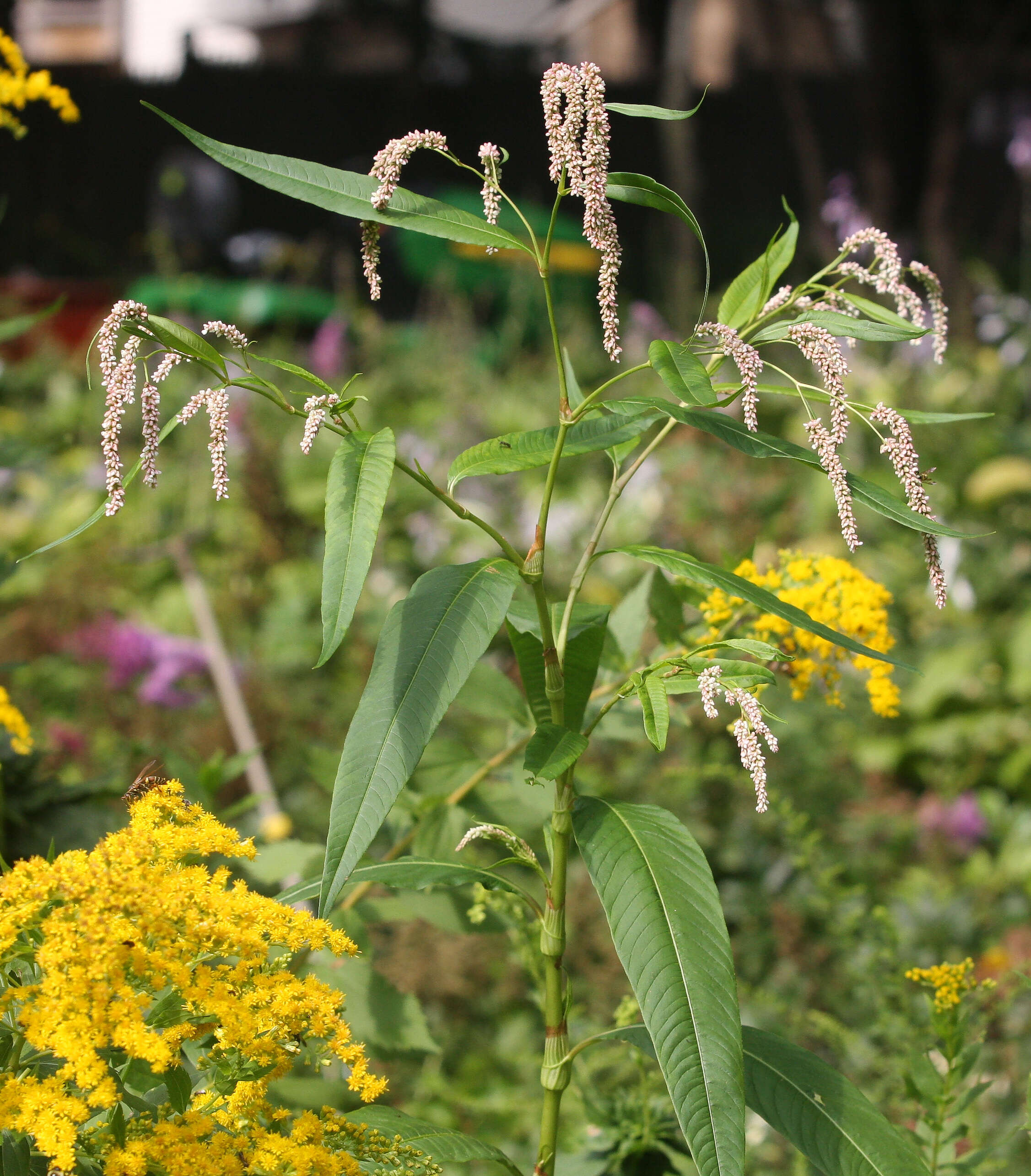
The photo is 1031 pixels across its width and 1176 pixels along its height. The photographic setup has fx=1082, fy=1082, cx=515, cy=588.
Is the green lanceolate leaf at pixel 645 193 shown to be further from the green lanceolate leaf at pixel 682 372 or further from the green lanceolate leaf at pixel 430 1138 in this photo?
the green lanceolate leaf at pixel 430 1138

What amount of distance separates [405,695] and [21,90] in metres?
1.15

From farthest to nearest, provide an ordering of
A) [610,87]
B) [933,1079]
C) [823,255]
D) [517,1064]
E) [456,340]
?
[610,87]
[823,255]
[456,340]
[517,1064]
[933,1079]

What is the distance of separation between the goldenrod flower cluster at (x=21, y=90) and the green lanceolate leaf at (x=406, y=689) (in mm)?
976

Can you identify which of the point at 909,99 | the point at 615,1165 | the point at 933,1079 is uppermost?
the point at 909,99

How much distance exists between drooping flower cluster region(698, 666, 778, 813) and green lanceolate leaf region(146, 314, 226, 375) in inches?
16.6

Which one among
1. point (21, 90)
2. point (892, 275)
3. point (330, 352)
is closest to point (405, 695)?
point (892, 275)

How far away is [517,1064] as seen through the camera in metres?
2.32

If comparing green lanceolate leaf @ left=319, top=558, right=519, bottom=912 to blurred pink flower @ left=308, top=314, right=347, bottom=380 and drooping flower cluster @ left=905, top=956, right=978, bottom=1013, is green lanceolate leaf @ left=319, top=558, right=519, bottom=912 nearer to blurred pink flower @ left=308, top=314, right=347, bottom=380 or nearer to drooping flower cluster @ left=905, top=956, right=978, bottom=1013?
drooping flower cluster @ left=905, top=956, right=978, bottom=1013

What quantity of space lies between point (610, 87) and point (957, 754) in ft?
36.9

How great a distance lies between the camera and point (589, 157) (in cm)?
81

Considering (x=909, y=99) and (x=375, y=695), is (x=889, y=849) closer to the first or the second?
(x=375, y=695)

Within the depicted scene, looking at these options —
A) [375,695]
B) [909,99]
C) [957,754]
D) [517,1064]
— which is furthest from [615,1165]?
[909,99]

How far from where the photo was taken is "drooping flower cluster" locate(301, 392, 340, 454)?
77cm

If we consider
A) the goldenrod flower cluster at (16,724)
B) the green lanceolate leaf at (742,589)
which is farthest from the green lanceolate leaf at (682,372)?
the goldenrod flower cluster at (16,724)
